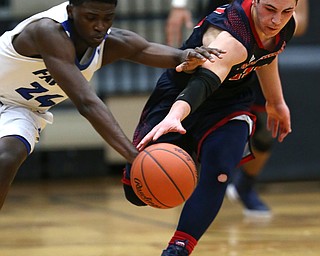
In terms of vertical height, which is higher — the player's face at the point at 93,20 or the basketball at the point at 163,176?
the player's face at the point at 93,20

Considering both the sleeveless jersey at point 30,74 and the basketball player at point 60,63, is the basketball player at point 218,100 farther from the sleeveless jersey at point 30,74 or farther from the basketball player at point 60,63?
the sleeveless jersey at point 30,74

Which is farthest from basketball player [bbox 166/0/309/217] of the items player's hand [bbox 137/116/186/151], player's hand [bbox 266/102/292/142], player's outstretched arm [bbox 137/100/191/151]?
player's hand [bbox 137/116/186/151]

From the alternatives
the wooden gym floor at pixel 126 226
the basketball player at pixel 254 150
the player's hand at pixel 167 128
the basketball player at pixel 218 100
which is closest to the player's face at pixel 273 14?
the basketball player at pixel 218 100

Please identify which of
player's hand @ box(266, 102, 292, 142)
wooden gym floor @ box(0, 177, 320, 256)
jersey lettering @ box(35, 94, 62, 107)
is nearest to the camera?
jersey lettering @ box(35, 94, 62, 107)

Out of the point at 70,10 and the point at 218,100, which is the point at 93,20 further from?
the point at 218,100

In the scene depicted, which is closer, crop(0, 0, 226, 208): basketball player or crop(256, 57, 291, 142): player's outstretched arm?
crop(0, 0, 226, 208): basketball player

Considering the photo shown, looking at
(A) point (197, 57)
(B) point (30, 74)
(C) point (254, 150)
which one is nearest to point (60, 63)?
(B) point (30, 74)

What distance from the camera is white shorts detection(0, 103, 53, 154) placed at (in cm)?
374

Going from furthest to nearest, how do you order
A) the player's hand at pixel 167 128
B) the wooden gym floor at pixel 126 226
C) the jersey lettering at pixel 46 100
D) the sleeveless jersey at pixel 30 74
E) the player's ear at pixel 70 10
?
the wooden gym floor at pixel 126 226, the jersey lettering at pixel 46 100, the sleeveless jersey at pixel 30 74, the player's ear at pixel 70 10, the player's hand at pixel 167 128

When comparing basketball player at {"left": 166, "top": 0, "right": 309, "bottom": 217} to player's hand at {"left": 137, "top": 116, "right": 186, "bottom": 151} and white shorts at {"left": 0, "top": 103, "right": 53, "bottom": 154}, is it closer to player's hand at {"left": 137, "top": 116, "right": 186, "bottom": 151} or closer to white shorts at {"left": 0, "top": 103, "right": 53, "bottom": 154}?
white shorts at {"left": 0, "top": 103, "right": 53, "bottom": 154}

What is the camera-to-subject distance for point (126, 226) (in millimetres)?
5383

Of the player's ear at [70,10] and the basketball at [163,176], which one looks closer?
the basketball at [163,176]

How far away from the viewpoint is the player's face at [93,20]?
11.4 ft

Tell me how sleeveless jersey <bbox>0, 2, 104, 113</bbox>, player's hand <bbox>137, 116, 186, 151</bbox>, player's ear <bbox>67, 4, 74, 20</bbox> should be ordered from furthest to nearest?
1. sleeveless jersey <bbox>0, 2, 104, 113</bbox>
2. player's ear <bbox>67, 4, 74, 20</bbox>
3. player's hand <bbox>137, 116, 186, 151</bbox>
